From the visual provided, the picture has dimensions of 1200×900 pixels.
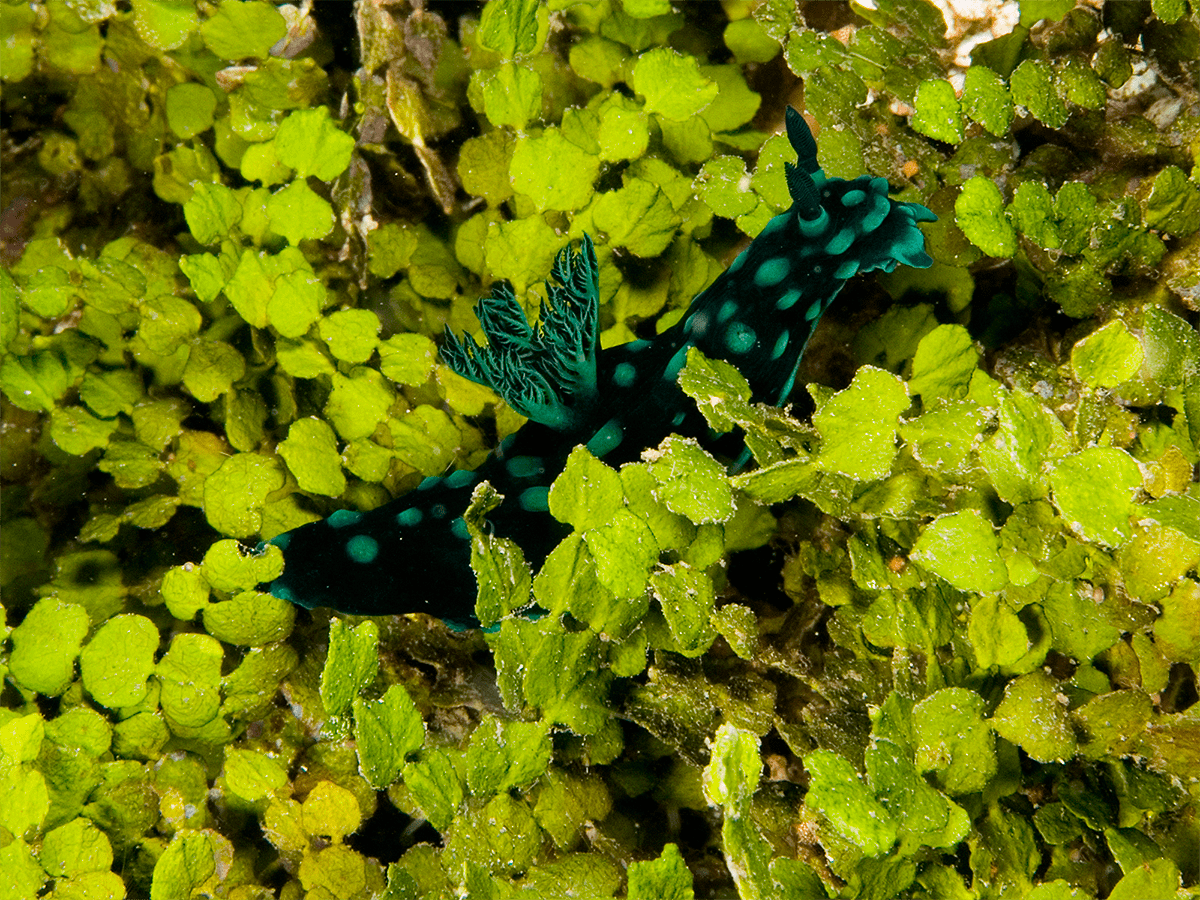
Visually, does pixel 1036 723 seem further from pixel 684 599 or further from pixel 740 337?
pixel 740 337

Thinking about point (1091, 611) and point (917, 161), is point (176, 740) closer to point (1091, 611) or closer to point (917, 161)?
point (1091, 611)

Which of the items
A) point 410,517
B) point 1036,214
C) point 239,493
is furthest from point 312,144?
point 1036,214

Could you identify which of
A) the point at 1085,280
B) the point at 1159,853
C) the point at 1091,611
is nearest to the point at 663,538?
the point at 1091,611

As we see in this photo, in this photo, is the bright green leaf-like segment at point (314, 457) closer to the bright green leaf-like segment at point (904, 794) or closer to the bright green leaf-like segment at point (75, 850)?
the bright green leaf-like segment at point (75, 850)

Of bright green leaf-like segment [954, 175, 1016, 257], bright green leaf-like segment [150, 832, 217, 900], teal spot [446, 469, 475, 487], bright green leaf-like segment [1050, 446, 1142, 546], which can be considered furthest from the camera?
teal spot [446, 469, 475, 487]

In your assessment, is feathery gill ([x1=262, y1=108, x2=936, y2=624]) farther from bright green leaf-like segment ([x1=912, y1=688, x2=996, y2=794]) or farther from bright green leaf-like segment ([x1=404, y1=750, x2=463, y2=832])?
bright green leaf-like segment ([x1=912, y1=688, x2=996, y2=794])

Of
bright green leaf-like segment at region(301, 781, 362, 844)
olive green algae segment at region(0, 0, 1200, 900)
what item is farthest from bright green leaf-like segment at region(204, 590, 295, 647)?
bright green leaf-like segment at region(301, 781, 362, 844)

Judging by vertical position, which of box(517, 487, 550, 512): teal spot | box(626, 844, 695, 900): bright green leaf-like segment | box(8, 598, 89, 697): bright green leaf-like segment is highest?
box(626, 844, 695, 900): bright green leaf-like segment
